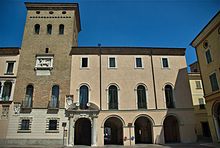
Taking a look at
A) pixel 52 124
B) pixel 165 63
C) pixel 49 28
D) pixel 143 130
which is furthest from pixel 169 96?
pixel 49 28

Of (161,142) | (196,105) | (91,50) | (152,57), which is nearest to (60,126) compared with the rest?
(91,50)

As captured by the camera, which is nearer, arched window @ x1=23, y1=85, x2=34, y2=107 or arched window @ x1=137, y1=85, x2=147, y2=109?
arched window @ x1=23, y1=85, x2=34, y2=107

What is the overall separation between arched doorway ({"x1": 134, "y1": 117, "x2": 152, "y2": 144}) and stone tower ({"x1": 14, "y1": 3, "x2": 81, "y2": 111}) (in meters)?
10.6

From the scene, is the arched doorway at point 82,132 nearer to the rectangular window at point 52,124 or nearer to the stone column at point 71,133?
the stone column at point 71,133

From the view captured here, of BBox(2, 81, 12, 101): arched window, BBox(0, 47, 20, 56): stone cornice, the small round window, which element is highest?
BBox(0, 47, 20, 56): stone cornice

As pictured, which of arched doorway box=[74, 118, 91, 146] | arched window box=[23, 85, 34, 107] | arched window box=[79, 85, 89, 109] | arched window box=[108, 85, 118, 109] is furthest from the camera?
arched doorway box=[74, 118, 91, 146]

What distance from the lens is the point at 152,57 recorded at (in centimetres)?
2361

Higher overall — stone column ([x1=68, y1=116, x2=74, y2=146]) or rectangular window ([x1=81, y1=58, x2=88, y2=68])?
rectangular window ([x1=81, y1=58, x2=88, y2=68])

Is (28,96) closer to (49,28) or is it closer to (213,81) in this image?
(49,28)

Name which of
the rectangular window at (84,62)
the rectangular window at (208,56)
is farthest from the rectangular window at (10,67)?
the rectangular window at (208,56)

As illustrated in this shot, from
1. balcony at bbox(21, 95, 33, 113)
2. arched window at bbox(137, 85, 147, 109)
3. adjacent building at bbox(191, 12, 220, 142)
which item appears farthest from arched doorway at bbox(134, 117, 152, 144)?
balcony at bbox(21, 95, 33, 113)

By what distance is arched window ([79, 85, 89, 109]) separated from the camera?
21025 mm

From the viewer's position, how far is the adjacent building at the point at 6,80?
19.9 meters

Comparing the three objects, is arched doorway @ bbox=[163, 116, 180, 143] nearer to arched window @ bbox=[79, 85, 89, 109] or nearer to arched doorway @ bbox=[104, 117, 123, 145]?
arched doorway @ bbox=[104, 117, 123, 145]
